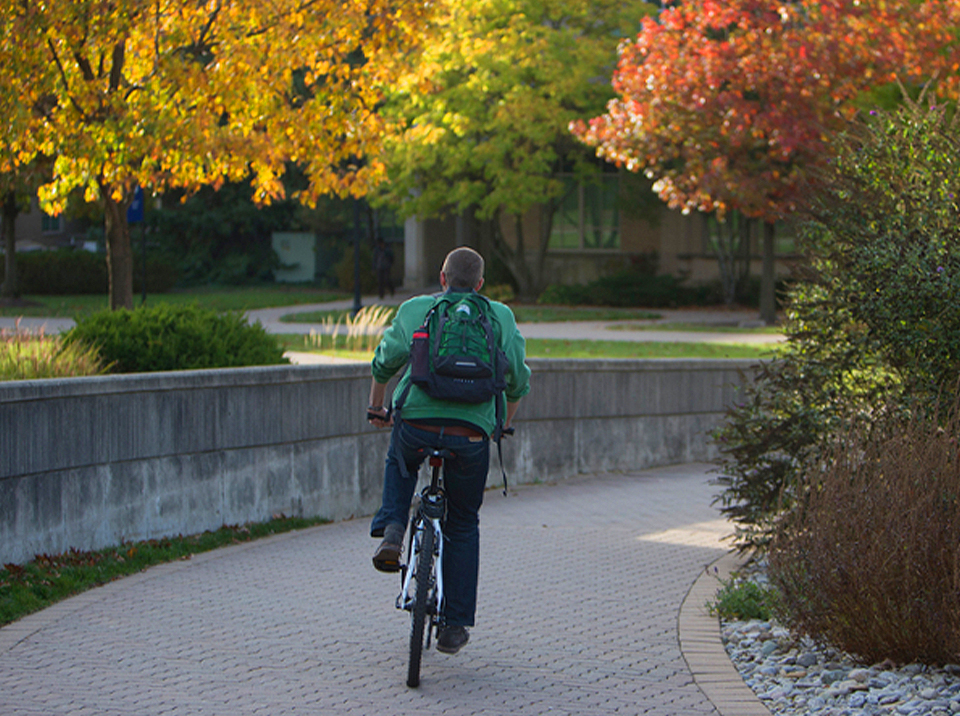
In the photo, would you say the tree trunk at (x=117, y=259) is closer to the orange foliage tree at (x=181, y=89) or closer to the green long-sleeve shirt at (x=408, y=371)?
the orange foliage tree at (x=181, y=89)

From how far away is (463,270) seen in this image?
5.33 meters

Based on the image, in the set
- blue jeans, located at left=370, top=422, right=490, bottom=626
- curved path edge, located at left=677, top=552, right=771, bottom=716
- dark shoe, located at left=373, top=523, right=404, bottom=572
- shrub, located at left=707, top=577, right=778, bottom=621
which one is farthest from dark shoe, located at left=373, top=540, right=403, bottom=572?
shrub, located at left=707, top=577, right=778, bottom=621

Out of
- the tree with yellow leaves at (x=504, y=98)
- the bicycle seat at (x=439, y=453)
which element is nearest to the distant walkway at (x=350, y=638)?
the bicycle seat at (x=439, y=453)

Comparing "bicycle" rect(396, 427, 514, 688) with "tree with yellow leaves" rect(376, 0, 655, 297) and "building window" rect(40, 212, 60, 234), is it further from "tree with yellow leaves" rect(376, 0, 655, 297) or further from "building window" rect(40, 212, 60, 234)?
"building window" rect(40, 212, 60, 234)

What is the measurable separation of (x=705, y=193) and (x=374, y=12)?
1105 centimetres

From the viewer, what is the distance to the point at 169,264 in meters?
39.8

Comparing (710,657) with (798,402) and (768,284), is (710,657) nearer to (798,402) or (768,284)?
(798,402)

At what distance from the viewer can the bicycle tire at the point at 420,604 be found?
201 inches

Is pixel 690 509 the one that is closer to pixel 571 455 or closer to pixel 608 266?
pixel 571 455

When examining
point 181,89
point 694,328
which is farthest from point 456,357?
point 694,328

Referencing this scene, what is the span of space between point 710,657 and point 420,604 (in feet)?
4.95

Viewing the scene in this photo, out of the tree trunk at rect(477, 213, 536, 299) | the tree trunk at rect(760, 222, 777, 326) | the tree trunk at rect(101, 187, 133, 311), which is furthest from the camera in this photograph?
the tree trunk at rect(477, 213, 536, 299)

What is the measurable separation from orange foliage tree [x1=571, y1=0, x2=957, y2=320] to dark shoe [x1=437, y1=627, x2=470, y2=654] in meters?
17.1

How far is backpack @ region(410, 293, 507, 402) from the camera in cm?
511
